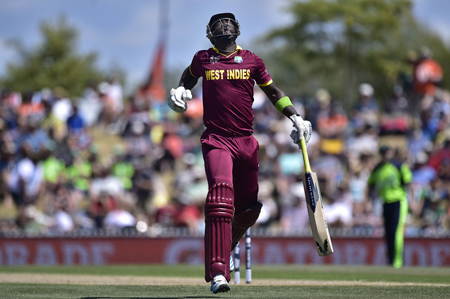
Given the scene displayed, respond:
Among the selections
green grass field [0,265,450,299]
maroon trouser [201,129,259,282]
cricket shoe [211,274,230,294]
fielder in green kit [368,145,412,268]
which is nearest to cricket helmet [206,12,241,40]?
maroon trouser [201,129,259,282]

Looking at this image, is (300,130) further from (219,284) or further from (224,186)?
(219,284)

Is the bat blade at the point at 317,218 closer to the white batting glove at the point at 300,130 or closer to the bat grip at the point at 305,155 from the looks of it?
the bat grip at the point at 305,155

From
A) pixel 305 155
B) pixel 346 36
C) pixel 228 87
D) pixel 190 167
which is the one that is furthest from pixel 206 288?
pixel 346 36

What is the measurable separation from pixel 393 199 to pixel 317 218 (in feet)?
21.7

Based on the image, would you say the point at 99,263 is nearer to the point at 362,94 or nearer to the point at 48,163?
the point at 48,163

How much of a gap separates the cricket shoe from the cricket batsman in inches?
14.4

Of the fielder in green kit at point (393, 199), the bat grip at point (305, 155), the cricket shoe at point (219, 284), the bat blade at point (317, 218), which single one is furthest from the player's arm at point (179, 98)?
the fielder in green kit at point (393, 199)

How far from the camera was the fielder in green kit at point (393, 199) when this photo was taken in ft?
43.7

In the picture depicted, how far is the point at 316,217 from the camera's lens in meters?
7.23

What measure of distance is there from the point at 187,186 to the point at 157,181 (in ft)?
3.31

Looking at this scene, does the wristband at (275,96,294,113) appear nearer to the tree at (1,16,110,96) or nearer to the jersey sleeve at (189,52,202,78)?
the jersey sleeve at (189,52,202,78)

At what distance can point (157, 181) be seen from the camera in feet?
60.4

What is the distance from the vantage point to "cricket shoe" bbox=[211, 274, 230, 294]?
6699 mm

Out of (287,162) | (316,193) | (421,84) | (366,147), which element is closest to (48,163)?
(287,162)
